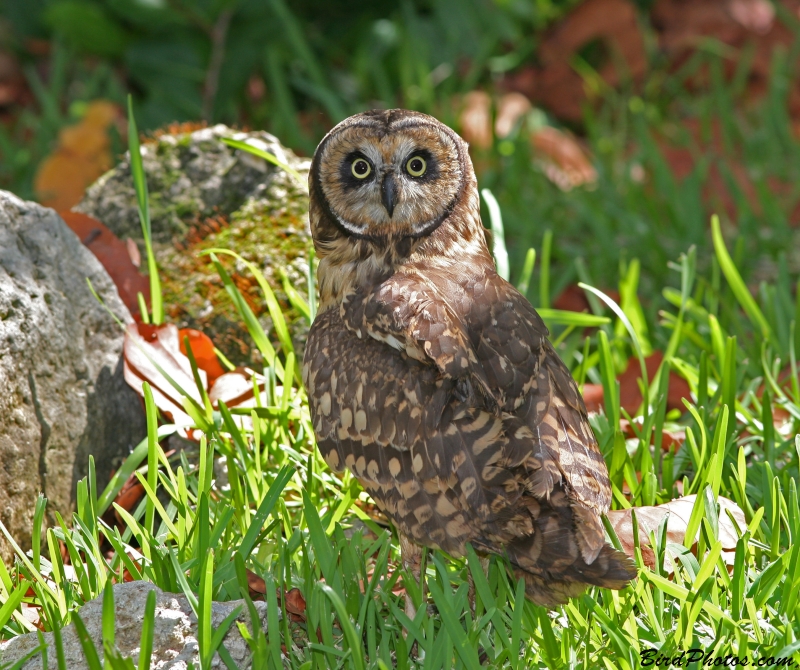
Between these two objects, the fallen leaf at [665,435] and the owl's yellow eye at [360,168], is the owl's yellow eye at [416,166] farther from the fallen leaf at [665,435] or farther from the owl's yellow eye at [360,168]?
the fallen leaf at [665,435]

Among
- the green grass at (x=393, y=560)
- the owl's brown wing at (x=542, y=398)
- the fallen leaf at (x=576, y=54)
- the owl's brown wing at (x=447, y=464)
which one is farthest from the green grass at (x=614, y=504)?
the fallen leaf at (x=576, y=54)

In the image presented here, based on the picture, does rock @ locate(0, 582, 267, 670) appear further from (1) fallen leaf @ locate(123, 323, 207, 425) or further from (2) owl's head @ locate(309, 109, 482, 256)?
(2) owl's head @ locate(309, 109, 482, 256)

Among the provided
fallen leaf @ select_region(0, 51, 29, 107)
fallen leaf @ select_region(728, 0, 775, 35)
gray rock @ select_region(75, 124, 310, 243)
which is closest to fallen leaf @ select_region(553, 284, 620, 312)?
gray rock @ select_region(75, 124, 310, 243)

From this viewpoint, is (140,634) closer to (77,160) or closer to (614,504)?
(614,504)

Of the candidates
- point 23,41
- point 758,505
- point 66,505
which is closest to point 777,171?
point 758,505

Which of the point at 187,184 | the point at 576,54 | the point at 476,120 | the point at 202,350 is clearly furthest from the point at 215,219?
the point at 576,54

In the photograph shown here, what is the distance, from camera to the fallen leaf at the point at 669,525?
258 cm

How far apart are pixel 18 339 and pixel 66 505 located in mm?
571

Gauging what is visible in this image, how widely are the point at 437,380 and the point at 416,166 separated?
0.77 metres

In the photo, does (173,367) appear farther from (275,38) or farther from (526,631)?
(275,38)

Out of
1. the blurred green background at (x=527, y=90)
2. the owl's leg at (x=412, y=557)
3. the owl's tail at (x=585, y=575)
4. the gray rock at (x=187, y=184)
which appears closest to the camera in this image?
the owl's tail at (x=585, y=575)

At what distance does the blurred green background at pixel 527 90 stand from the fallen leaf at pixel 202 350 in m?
1.66

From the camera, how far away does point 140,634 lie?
7.30 feet

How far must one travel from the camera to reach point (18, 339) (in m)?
2.75
